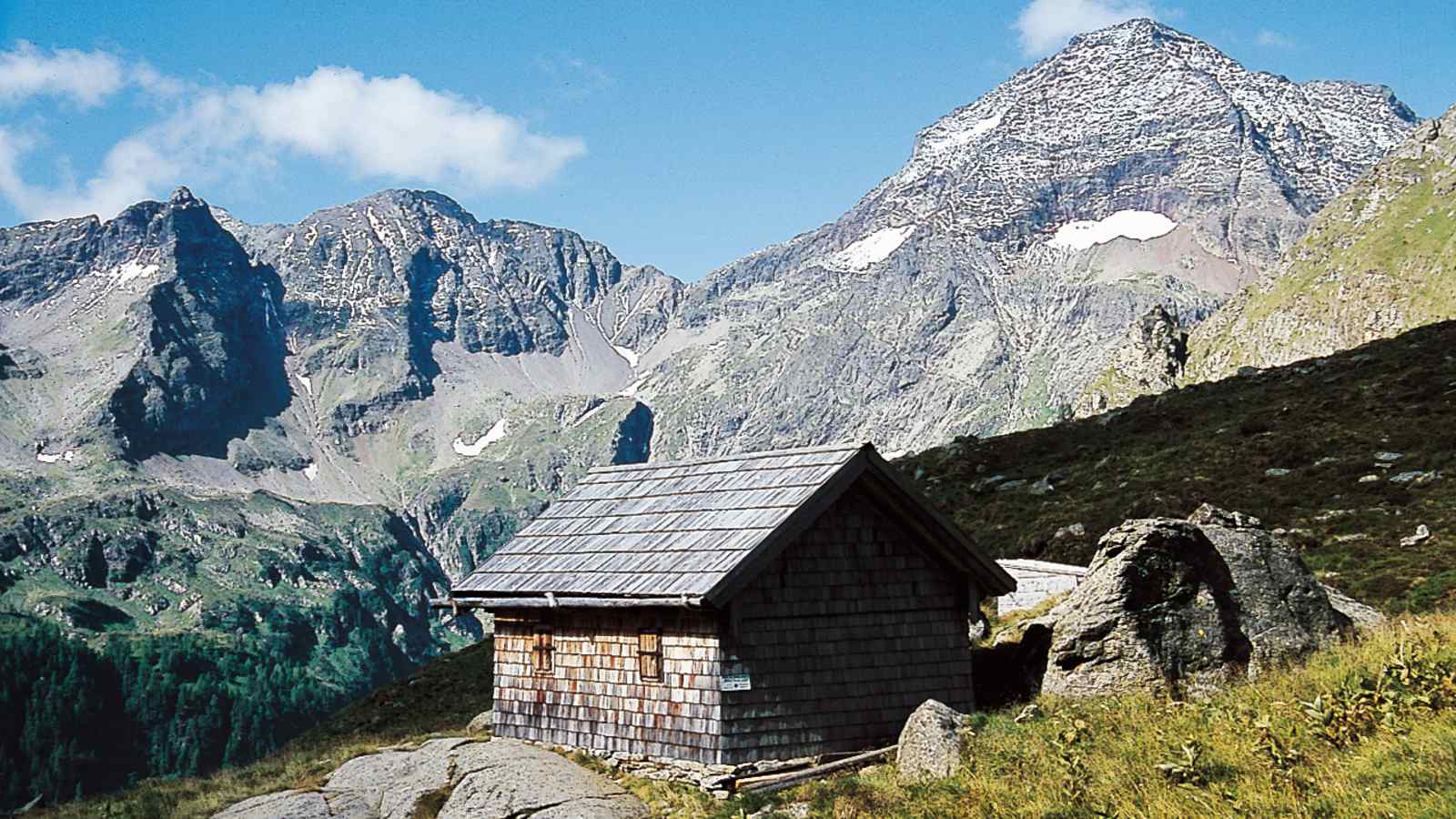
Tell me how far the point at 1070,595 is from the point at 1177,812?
12041mm

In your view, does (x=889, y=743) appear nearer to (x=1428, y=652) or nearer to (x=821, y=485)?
(x=821, y=485)

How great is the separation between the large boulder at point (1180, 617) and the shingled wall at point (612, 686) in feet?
23.5

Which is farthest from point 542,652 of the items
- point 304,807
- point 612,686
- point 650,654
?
point 304,807

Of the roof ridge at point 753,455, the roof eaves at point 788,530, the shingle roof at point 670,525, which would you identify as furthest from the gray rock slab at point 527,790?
the roof ridge at point 753,455

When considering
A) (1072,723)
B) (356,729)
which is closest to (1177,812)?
(1072,723)

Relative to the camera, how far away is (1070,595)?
89.0 feet

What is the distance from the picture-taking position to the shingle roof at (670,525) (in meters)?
24.9

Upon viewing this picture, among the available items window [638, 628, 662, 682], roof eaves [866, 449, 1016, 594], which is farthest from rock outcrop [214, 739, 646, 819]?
roof eaves [866, 449, 1016, 594]

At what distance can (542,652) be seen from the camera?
28.5m

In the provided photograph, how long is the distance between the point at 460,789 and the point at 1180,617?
1416cm

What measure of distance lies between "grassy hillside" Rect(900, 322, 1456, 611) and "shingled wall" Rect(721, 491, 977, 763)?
12.1 metres

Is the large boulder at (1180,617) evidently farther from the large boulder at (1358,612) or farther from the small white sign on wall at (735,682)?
the small white sign on wall at (735,682)

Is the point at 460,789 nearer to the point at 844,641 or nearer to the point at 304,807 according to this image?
the point at 304,807

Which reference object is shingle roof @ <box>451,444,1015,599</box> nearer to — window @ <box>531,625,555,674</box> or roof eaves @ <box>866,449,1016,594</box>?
roof eaves @ <box>866,449,1016,594</box>
